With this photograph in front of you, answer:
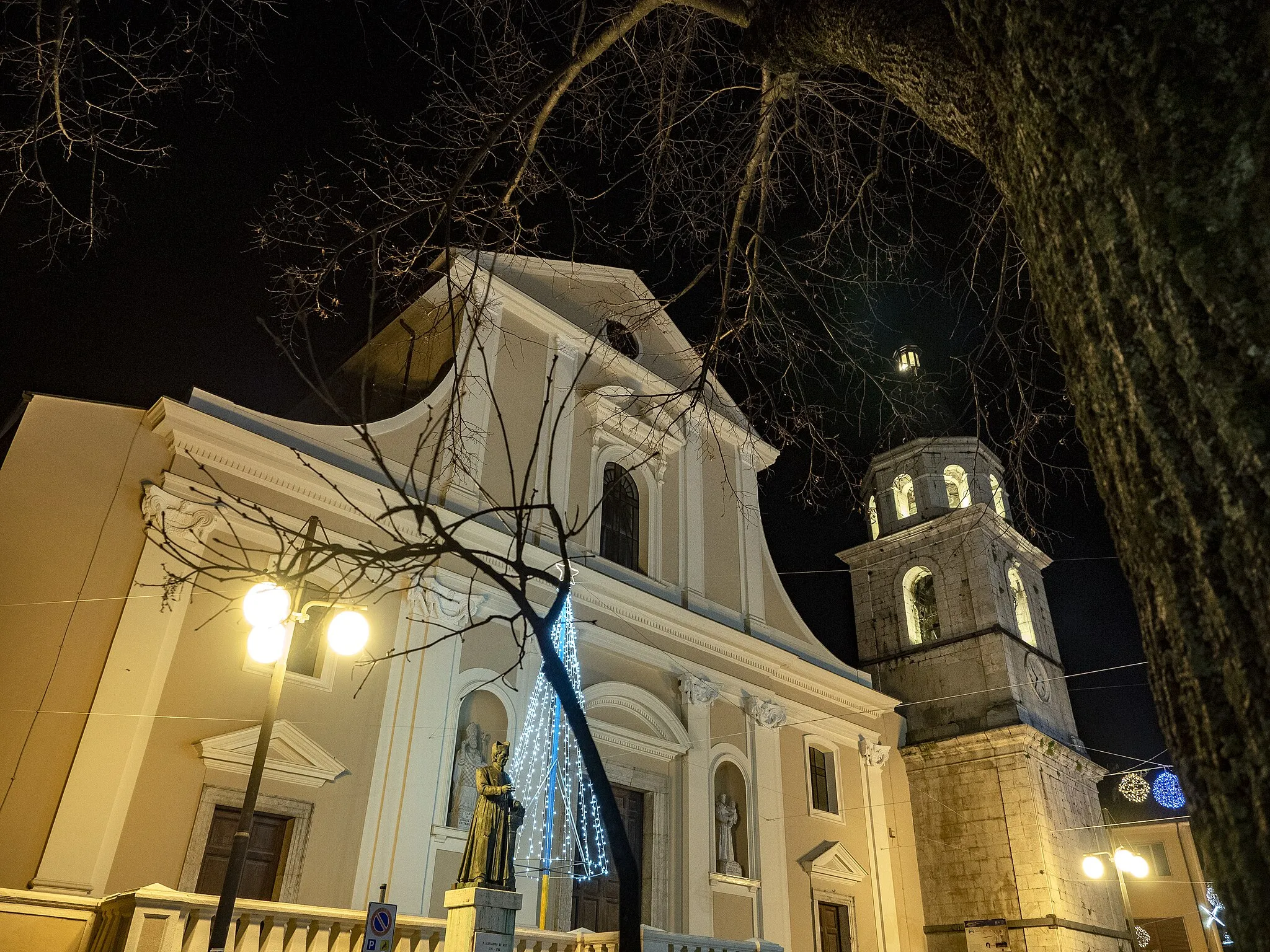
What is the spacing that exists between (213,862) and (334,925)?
3133 mm

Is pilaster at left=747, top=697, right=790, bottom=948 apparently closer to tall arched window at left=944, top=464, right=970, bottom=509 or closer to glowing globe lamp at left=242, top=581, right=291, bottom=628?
tall arched window at left=944, top=464, right=970, bottom=509

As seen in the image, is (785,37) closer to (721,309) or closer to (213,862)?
(721,309)

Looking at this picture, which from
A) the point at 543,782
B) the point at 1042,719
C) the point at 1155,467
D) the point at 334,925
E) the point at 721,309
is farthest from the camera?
the point at 1042,719

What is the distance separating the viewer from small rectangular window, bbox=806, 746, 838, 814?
627 inches

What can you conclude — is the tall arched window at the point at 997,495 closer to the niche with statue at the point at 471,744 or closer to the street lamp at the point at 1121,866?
the street lamp at the point at 1121,866

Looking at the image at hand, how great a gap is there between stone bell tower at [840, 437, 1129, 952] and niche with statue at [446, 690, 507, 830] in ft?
30.6

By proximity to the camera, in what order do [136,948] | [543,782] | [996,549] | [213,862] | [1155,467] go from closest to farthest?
[1155,467] → [136,948] → [213,862] → [543,782] → [996,549]

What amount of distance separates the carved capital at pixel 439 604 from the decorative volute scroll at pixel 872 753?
9.06 meters

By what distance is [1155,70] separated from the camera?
1459 mm

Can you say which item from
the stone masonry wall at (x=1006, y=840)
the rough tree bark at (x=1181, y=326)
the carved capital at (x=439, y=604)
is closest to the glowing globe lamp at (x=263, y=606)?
the rough tree bark at (x=1181, y=326)

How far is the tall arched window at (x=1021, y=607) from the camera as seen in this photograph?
20578mm

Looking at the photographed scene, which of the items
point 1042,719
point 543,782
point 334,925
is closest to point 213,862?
point 334,925

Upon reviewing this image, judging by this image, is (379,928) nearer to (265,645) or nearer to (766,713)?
(265,645)

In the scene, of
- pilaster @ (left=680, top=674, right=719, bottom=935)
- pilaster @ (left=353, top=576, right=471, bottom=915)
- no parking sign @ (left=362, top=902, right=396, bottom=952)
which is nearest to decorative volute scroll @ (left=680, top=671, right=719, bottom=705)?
pilaster @ (left=680, top=674, right=719, bottom=935)
